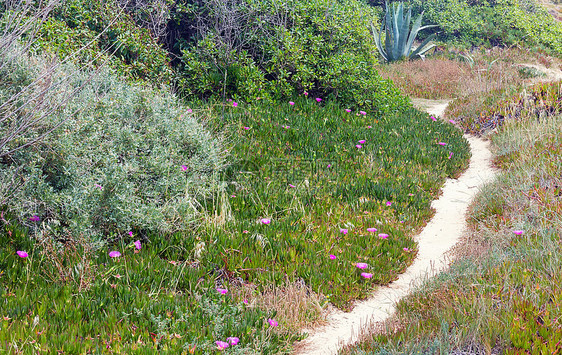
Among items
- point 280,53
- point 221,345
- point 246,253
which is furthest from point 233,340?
point 280,53

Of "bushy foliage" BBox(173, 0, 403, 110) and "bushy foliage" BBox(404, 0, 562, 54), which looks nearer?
"bushy foliage" BBox(173, 0, 403, 110)

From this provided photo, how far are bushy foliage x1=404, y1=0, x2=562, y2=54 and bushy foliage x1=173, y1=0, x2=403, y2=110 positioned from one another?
42.8 feet

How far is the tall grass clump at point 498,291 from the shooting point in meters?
2.92

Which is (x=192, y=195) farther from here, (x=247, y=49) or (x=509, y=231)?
(x=247, y=49)

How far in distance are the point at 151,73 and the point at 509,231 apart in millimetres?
5902

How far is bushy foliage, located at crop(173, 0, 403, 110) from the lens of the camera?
8.62 m

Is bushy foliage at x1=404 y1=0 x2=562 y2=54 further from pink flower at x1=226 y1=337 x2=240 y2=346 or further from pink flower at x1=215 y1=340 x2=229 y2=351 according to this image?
pink flower at x1=215 y1=340 x2=229 y2=351

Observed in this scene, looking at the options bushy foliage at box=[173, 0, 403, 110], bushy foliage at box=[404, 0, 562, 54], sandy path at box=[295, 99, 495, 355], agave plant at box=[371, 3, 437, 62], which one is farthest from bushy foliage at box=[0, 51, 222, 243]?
bushy foliage at box=[404, 0, 562, 54]

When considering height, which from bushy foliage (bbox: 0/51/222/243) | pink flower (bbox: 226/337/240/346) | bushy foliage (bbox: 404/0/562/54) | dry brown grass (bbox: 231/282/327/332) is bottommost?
bushy foliage (bbox: 404/0/562/54)

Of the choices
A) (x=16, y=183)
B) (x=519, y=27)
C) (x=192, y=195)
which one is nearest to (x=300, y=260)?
(x=192, y=195)

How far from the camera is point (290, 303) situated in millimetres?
3689

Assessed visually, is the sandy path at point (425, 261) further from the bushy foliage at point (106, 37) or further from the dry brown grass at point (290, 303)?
the bushy foliage at point (106, 37)

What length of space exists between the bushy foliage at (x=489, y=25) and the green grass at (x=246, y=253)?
609 inches

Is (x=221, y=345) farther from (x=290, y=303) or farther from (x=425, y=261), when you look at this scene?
(x=425, y=261)
